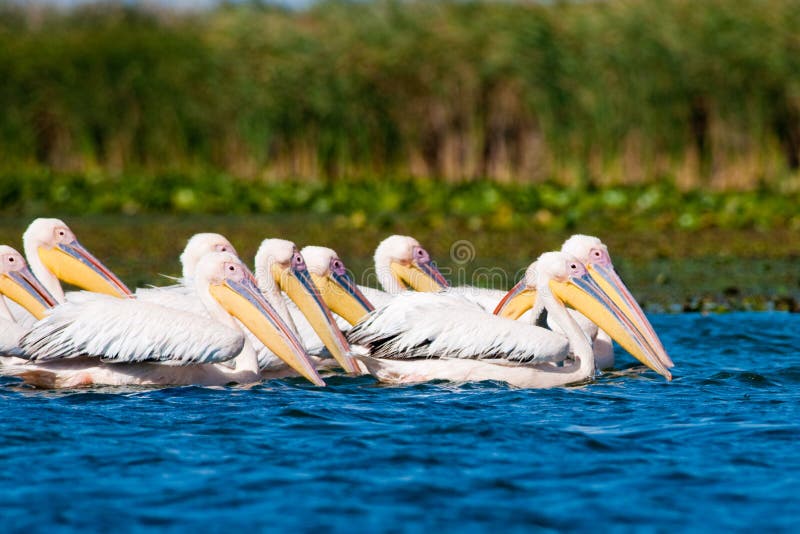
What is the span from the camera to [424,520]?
4121 millimetres

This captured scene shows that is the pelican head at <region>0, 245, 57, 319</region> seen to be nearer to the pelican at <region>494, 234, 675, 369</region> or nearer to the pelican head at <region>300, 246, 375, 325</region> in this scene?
the pelican head at <region>300, 246, 375, 325</region>

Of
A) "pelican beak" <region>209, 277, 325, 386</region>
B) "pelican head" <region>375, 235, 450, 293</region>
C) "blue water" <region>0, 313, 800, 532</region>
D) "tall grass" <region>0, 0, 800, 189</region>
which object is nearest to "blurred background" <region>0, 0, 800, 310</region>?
"tall grass" <region>0, 0, 800, 189</region>

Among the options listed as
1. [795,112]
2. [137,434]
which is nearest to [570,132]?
[795,112]

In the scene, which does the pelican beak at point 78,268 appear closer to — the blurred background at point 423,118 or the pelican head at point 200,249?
the pelican head at point 200,249

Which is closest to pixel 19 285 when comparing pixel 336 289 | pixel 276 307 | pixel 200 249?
pixel 200 249

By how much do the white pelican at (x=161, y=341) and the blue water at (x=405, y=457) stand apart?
5.9 inches

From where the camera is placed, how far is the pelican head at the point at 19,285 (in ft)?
22.6

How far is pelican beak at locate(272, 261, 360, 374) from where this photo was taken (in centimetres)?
674

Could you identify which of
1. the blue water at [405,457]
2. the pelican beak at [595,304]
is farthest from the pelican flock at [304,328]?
the blue water at [405,457]

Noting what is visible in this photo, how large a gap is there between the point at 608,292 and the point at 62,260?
3190 mm

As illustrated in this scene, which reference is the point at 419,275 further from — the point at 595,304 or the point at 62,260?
the point at 62,260

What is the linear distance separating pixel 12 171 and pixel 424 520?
14527mm

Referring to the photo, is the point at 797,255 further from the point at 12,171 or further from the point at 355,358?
the point at 12,171

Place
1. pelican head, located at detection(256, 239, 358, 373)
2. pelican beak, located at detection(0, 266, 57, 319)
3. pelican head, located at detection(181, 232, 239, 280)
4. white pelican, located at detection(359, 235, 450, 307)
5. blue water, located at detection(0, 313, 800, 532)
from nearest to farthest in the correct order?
blue water, located at detection(0, 313, 800, 532) → pelican head, located at detection(256, 239, 358, 373) → pelican beak, located at detection(0, 266, 57, 319) → pelican head, located at detection(181, 232, 239, 280) → white pelican, located at detection(359, 235, 450, 307)
